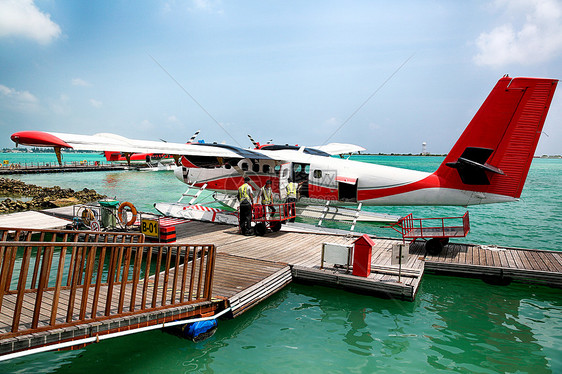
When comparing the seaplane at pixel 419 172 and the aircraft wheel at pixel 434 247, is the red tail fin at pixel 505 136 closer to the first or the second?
the seaplane at pixel 419 172

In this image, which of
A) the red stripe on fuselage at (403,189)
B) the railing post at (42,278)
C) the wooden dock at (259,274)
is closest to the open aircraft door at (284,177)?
the wooden dock at (259,274)

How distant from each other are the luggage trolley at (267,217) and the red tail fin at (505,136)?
16.8 feet

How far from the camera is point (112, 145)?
26.2 feet

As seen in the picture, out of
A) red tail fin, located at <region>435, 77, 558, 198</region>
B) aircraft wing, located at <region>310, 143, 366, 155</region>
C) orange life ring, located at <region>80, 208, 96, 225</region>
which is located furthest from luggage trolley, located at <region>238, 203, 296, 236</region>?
aircraft wing, located at <region>310, 143, 366, 155</region>

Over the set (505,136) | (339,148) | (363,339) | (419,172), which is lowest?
(363,339)

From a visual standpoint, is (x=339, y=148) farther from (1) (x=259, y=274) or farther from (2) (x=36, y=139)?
(2) (x=36, y=139)

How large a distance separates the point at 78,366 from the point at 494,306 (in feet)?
24.1

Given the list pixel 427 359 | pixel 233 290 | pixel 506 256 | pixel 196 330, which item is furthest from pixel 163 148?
pixel 506 256

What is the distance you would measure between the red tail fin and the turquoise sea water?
8.35 ft

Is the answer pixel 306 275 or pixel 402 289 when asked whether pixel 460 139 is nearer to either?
pixel 402 289

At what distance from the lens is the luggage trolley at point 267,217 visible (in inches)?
405

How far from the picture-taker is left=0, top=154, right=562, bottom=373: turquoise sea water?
485 centimetres

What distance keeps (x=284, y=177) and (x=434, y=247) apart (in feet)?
18.9

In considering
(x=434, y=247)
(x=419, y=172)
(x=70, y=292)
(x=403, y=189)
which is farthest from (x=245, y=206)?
(x=70, y=292)
